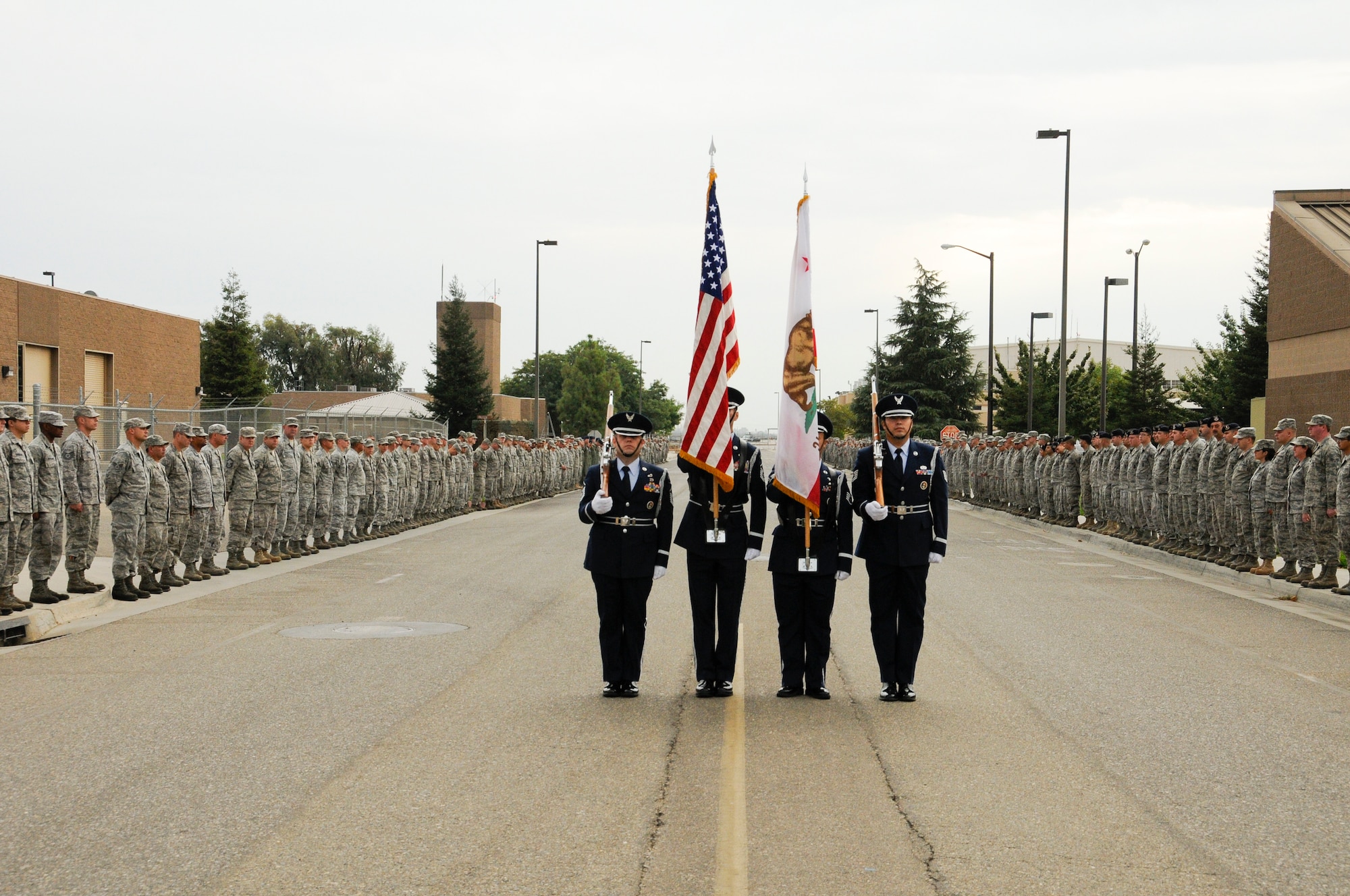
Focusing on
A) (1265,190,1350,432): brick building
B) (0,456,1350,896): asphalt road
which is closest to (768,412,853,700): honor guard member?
(0,456,1350,896): asphalt road

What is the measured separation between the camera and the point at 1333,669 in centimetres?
1012

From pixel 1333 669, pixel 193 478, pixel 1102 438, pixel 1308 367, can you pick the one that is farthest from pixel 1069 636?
pixel 1308 367

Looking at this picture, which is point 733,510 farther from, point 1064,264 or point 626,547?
point 1064,264

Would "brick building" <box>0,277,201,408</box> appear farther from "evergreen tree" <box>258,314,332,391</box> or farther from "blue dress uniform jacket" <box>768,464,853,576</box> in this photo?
"evergreen tree" <box>258,314,332,391</box>

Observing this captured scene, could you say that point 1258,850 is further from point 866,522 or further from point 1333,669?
point 1333,669

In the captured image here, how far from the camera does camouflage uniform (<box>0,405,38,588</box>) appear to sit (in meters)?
12.6

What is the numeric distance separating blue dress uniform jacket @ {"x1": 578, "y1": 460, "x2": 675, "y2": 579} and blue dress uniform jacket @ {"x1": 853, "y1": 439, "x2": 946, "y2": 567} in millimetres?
1385

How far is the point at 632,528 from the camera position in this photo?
28.9ft

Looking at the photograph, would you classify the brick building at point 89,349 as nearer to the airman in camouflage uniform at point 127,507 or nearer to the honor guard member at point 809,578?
the airman in camouflage uniform at point 127,507

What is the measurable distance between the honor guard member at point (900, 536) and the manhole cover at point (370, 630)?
464 centimetres

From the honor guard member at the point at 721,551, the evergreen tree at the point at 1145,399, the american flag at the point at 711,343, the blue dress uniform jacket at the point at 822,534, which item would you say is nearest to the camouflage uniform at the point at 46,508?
the american flag at the point at 711,343

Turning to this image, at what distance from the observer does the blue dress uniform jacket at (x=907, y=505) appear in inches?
340

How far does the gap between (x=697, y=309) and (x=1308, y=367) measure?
24812 mm

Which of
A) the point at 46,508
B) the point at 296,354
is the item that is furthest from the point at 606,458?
the point at 296,354
